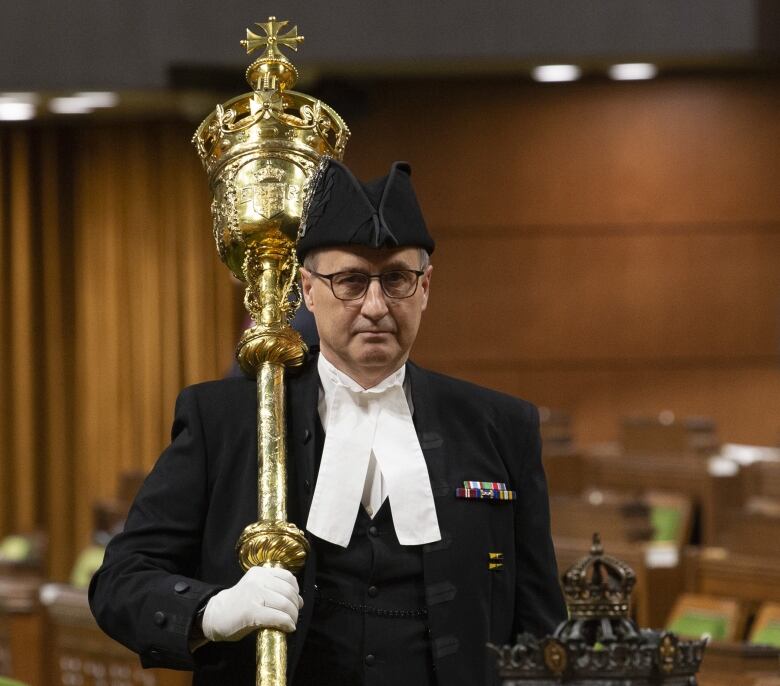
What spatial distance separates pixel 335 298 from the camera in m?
1.97

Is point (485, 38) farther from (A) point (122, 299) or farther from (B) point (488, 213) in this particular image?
(A) point (122, 299)

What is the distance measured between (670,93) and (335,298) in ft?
27.7

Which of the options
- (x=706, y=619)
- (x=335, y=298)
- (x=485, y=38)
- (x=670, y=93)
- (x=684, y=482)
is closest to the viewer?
(x=335, y=298)

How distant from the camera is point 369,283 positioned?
6.47 ft

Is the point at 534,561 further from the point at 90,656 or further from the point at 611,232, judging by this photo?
the point at 611,232

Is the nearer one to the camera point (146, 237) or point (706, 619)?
point (706, 619)

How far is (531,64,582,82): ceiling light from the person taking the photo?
9383 mm

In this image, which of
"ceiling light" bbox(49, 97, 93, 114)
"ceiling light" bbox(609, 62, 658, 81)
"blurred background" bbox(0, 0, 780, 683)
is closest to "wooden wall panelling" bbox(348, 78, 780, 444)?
"blurred background" bbox(0, 0, 780, 683)

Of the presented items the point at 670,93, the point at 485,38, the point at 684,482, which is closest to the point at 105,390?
the point at 485,38

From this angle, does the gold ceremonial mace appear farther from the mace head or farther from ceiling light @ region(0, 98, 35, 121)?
ceiling light @ region(0, 98, 35, 121)

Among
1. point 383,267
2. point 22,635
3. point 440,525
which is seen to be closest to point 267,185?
point 383,267

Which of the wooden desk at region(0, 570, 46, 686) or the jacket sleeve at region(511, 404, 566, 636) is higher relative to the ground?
the jacket sleeve at region(511, 404, 566, 636)

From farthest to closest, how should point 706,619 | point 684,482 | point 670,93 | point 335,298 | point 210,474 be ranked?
1. point 670,93
2. point 684,482
3. point 706,619
4. point 210,474
5. point 335,298

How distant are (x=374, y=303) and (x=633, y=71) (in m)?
8.11
